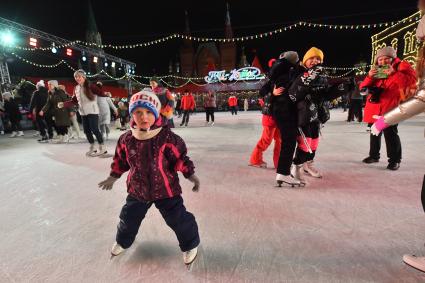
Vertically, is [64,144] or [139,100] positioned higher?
[139,100]

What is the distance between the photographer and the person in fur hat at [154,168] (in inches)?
53.5

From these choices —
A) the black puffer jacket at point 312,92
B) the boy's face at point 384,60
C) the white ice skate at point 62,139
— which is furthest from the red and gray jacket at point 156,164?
the white ice skate at point 62,139

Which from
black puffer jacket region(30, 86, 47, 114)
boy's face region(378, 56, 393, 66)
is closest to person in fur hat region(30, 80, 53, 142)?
black puffer jacket region(30, 86, 47, 114)

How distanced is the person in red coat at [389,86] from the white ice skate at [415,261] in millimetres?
1954

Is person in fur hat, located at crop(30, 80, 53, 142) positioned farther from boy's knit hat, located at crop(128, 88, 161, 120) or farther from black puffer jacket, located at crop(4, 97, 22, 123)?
boy's knit hat, located at crop(128, 88, 161, 120)

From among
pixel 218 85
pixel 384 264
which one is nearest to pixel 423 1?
pixel 384 264

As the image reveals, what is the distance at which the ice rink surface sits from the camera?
1331 mm

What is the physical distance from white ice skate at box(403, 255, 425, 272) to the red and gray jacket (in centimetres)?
117

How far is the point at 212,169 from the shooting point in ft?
11.0

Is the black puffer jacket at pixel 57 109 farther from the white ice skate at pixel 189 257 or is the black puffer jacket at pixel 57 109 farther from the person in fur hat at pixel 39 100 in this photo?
the white ice skate at pixel 189 257

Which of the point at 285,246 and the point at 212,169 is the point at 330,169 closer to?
the point at 212,169

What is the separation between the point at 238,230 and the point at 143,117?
38.4 inches

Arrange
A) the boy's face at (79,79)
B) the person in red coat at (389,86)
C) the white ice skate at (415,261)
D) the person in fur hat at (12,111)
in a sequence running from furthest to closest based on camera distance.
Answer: the person in fur hat at (12,111) → the boy's face at (79,79) → the person in red coat at (389,86) → the white ice skate at (415,261)

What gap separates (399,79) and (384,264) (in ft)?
7.41
